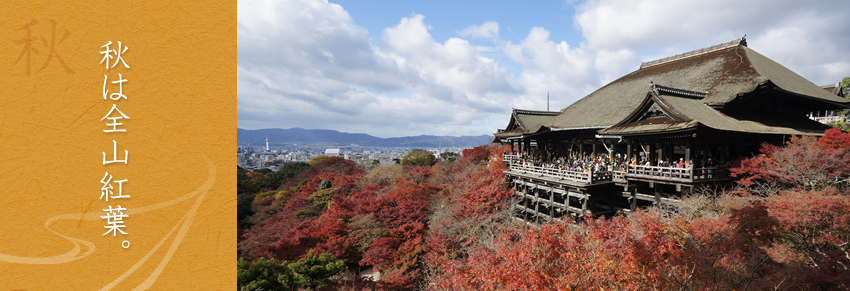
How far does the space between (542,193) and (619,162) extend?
471 centimetres

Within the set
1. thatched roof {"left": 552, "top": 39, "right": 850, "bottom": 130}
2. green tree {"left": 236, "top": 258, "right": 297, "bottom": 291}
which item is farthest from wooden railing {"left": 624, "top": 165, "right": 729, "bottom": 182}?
green tree {"left": 236, "top": 258, "right": 297, "bottom": 291}

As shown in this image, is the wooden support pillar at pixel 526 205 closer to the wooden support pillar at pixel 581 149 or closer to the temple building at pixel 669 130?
the temple building at pixel 669 130

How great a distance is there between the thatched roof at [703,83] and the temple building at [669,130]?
66 mm

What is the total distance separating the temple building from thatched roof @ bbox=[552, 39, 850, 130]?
0.22 ft

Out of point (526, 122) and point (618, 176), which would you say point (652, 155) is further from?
point (526, 122)

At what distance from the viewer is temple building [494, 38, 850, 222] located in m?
12.0

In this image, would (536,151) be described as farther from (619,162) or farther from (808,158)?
(808,158)

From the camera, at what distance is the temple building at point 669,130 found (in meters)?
12.0

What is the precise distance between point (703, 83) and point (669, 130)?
885cm

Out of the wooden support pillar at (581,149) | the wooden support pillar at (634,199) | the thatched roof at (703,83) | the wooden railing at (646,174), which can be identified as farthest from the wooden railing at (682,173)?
the wooden support pillar at (581,149)

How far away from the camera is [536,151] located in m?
22.9
